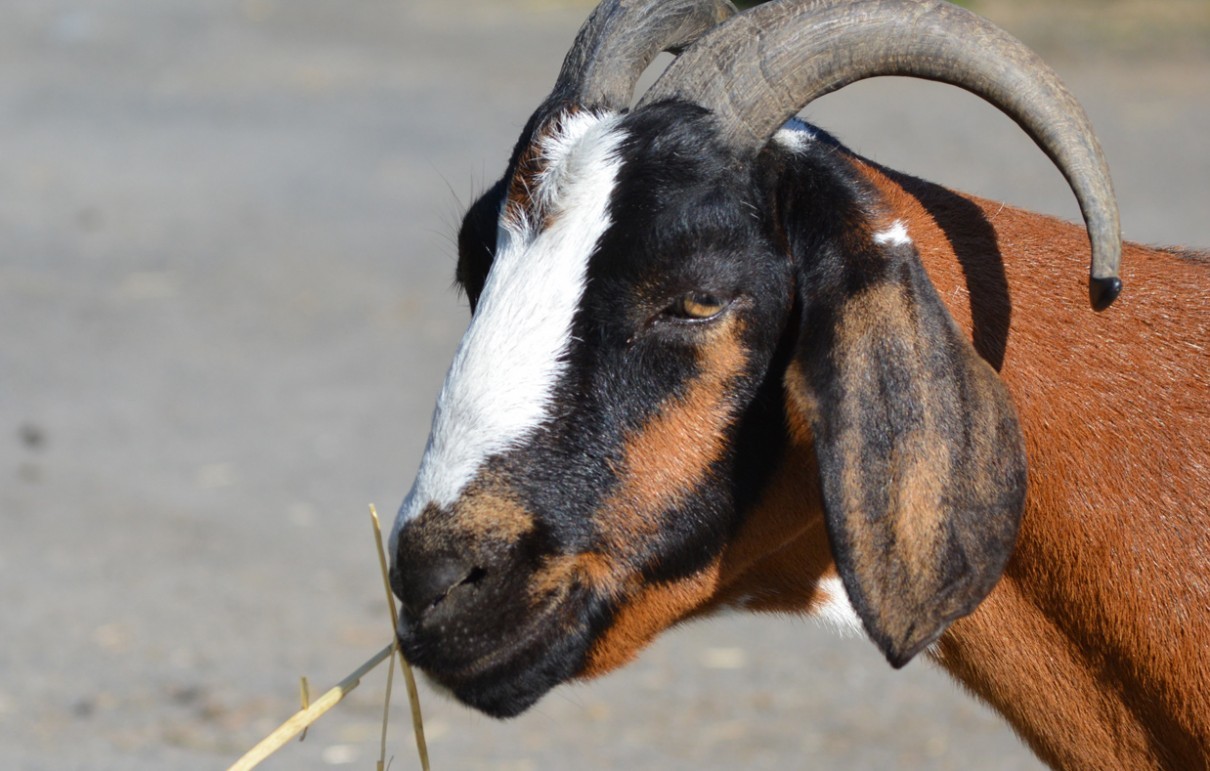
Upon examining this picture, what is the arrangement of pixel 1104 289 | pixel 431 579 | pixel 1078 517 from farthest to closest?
pixel 1078 517 → pixel 431 579 → pixel 1104 289

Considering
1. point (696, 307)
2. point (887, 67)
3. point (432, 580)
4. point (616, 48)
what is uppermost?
point (887, 67)

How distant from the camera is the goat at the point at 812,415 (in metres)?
2.62

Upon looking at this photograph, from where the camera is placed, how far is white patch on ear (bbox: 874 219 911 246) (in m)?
2.66

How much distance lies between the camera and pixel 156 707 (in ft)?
18.9

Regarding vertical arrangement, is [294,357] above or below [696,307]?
below

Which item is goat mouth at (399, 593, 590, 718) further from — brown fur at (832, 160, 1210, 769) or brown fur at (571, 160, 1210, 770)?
brown fur at (832, 160, 1210, 769)

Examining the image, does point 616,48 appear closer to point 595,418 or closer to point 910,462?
point 595,418

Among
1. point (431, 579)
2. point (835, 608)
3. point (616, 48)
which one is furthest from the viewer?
point (616, 48)

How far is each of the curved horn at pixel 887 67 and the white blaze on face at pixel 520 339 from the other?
0.26 metres

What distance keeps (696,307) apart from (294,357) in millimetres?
6943

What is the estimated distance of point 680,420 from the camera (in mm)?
2732

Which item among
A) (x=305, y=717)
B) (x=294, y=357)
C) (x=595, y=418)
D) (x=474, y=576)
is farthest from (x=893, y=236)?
(x=294, y=357)

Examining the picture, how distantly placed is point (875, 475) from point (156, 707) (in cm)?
399

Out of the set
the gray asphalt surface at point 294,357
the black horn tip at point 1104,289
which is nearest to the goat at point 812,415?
the black horn tip at point 1104,289
